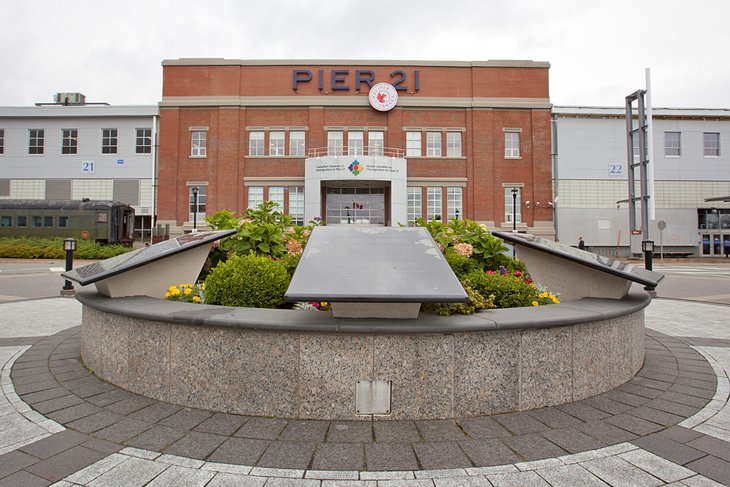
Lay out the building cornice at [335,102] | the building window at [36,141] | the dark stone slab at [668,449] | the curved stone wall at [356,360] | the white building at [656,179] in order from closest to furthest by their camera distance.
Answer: the dark stone slab at [668,449] < the curved stone wall at [356,360] < the building cornice at [335,102] < the white building at [656,179] < the building window at [36,141]

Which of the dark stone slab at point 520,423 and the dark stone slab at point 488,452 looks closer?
the dark stone slab at point 488,452

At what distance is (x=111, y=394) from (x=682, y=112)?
157ft

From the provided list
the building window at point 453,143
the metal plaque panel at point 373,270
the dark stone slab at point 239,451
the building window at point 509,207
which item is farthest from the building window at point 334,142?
the dark stone slab at point 239,451

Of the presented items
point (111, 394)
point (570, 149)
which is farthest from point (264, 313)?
point (570, 149)

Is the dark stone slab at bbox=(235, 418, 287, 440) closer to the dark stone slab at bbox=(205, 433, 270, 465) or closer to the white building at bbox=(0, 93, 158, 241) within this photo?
the dark stone slab at bbox=(205, 433, 270, 465)

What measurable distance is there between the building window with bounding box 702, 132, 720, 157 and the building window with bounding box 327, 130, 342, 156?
34117 mm

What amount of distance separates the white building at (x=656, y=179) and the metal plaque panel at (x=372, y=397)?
3465 cm

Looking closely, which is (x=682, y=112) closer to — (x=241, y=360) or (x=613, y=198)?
(x=613, y=198)

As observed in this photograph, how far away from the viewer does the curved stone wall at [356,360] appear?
3168mm

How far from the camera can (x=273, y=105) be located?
→ 32750 millimetres

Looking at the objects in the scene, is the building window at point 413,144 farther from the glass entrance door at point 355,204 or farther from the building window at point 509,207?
the building window at point 509,207

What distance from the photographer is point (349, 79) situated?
110 feet

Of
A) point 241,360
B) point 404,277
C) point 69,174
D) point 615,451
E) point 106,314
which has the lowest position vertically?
point 615,451

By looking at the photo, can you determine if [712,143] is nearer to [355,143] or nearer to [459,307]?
[355,143]
